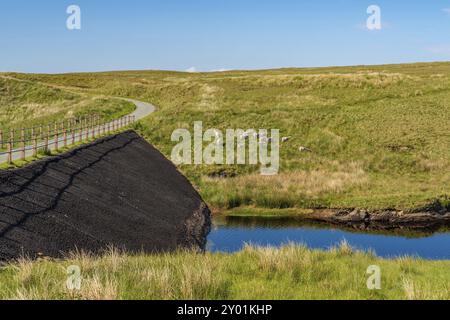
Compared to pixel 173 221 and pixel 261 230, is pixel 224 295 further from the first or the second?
pixel 261 230

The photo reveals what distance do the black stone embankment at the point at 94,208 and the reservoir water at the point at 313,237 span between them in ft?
5.28

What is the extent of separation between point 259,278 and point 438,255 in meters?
20.2

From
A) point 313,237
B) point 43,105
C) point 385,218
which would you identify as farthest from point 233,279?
point 43,105

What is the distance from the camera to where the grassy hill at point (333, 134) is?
41000 mm

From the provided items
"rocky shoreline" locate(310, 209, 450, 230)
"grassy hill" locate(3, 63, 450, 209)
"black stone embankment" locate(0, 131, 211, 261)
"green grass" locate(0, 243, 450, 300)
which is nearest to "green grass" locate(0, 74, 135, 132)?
"grassy hill" locate(3, 63, 450, 209)

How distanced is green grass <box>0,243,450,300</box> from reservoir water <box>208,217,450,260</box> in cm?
1534

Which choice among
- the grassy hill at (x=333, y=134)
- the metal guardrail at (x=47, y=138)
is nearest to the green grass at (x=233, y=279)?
the metal guardrail at (x=47, y=138)

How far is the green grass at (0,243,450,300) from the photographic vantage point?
9648mm

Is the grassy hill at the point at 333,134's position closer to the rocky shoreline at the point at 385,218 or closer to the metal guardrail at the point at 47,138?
the rocky shoreline at the point at 385,218

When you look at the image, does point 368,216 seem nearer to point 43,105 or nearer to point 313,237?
point 313,237

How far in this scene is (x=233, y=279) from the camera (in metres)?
11.4
